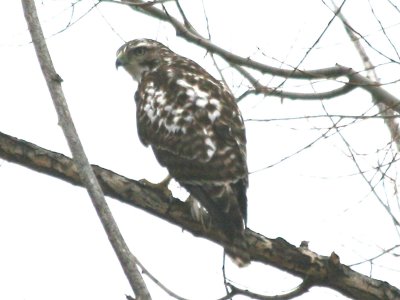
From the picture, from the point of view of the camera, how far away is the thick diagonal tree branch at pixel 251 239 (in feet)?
17.2

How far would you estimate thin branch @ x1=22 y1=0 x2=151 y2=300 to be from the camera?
3563 mm

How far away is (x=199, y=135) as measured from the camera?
20.4 feet

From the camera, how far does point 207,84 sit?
6828 mm

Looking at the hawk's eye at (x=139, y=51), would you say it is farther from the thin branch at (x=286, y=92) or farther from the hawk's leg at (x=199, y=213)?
the hawk's leg at (x=199, y=213)

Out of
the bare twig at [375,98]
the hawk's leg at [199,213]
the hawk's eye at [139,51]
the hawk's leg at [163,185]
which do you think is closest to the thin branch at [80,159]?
the hawk's leg at [163,185]

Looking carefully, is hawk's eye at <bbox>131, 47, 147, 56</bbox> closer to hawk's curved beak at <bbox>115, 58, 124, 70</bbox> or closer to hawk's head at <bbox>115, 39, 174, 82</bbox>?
hawk's head at <bbox>115, 39, 174, 82</bbox>

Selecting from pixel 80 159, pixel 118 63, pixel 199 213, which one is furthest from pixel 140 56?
pixel 80 159

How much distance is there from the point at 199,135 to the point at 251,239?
37.1 inches

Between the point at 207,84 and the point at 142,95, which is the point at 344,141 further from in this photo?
the point at 142,95

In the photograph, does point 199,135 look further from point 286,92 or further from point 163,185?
point 286,92

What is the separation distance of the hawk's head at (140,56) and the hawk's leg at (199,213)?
2232 mm

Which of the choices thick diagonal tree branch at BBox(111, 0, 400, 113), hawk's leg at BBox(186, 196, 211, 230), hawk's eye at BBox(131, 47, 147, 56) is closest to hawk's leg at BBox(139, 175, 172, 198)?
hawk's leg at BBox(186, 196, 211, 230)

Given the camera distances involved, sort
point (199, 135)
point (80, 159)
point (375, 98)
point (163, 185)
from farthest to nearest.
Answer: point (375, 98), point (199, 135), point (163, 185), point (80, 159)

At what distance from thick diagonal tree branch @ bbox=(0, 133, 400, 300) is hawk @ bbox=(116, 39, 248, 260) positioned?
0.20 metres
